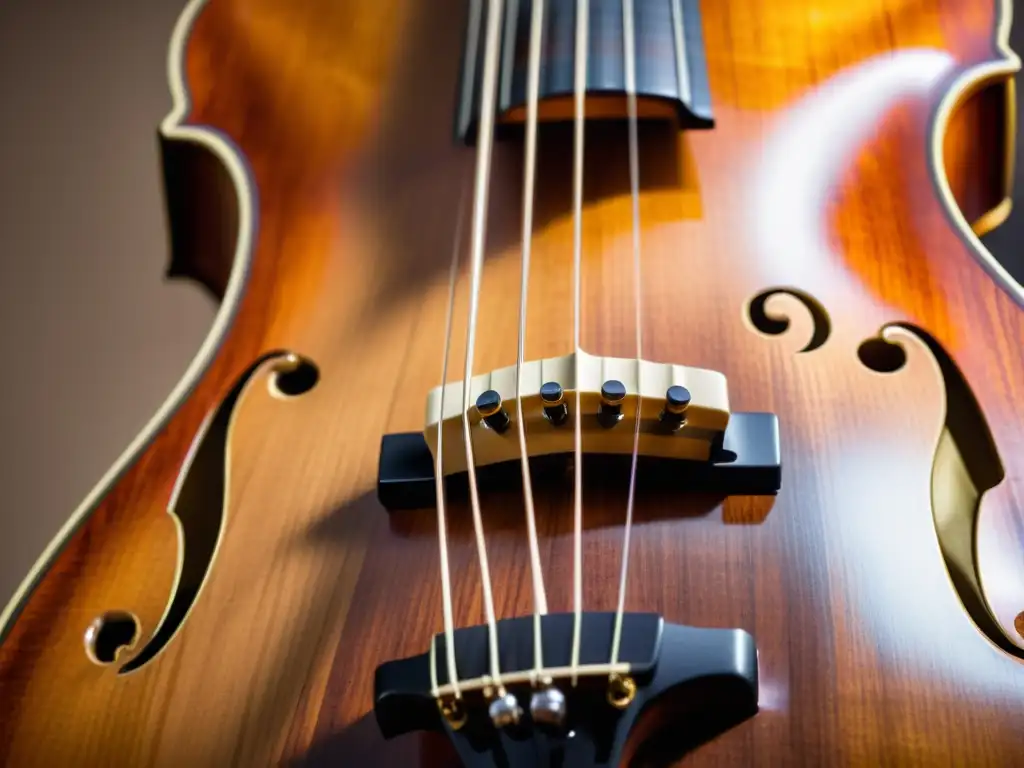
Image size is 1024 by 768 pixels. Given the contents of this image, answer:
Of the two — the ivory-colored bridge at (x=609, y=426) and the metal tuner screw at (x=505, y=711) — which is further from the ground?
the ivory-colored bridge at (x=609, y=426)

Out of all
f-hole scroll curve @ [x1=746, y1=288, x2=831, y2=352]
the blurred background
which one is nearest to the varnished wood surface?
f-hole scroll curve @ [x1=746, y1=288, x2=831, y2=352]

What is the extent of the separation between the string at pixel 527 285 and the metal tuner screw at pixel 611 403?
43 millimetres

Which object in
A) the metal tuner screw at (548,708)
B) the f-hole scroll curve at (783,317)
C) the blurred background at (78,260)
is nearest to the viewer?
the metal tuner screw at (548,708)

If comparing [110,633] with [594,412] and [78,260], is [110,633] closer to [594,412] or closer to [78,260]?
[594,412]

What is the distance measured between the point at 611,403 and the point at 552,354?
4.4 inches

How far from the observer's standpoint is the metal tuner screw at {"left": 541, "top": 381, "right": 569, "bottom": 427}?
0.60 metres

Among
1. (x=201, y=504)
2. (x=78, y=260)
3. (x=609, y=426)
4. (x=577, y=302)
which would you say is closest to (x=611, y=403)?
(x=609, y=426)

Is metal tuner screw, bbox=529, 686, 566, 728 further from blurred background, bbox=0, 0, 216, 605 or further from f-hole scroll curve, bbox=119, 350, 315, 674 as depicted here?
blurred background, bbox=0, 0, 216, 605

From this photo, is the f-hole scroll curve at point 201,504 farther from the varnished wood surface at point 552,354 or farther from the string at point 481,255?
the string at point 481,255

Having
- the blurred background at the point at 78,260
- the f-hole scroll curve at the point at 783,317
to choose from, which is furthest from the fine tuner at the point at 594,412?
the blurred background at the point at 78,260

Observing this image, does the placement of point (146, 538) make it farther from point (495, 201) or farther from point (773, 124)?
point (773, 124)

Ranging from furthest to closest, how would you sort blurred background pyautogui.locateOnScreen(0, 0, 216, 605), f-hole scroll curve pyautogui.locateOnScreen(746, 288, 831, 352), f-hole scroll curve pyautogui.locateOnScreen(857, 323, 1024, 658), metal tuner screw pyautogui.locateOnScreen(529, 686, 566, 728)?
1. blurred background pyautogui.locateOnScreen(0, 0, 216, 605)
2. f-hole scroll curve pyautogui.locateOnScreen(746, 288, 831, 352)
3. f-hole scroll curve pyautogui.locateOnScreen(857, 323, 1024, 658)
4. metal tuner screw pyautogui.locateOnScreen(529, 686, 566, 728)


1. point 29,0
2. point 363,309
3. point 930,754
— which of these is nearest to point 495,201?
point 363,309

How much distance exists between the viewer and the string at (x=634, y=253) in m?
0.54
